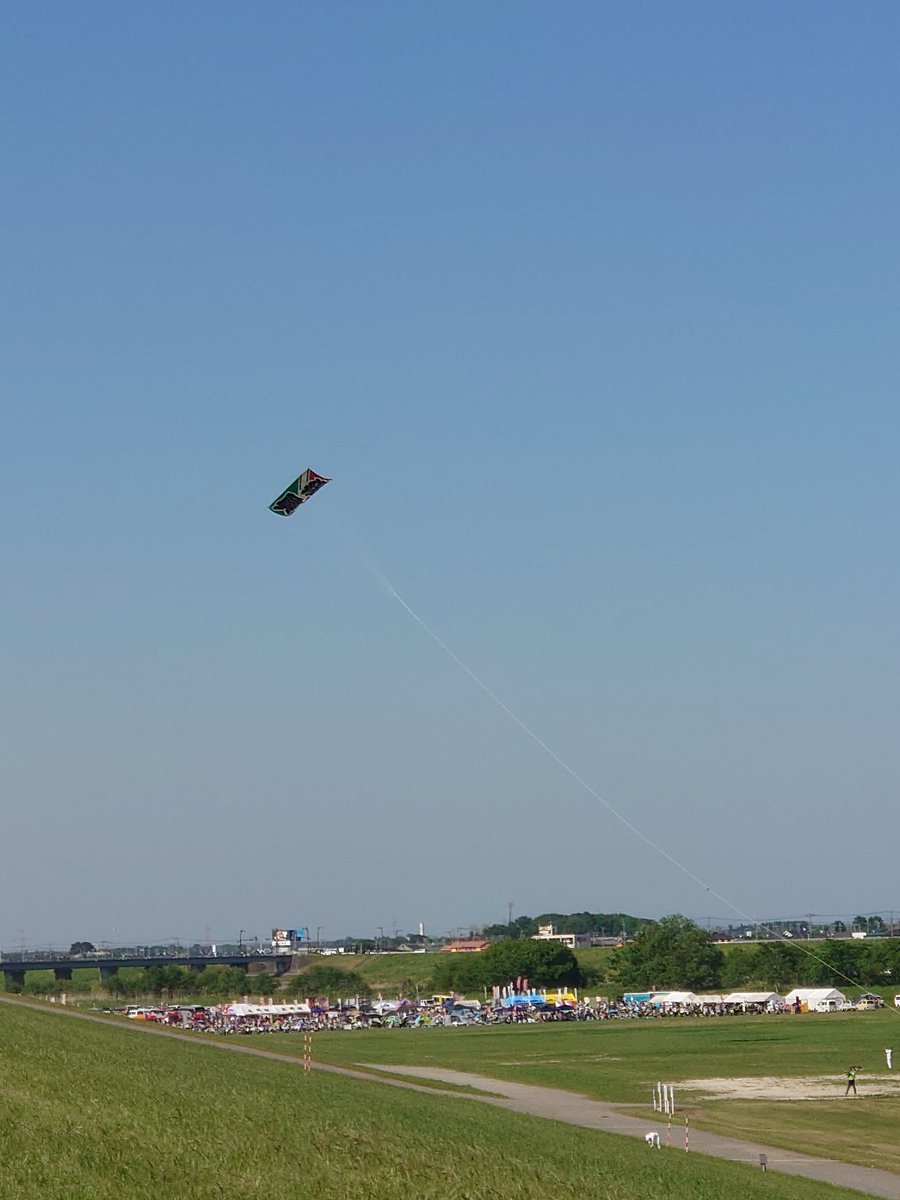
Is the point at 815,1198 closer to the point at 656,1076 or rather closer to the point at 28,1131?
the point at 28,1131

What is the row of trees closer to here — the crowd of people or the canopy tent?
the crowd of people

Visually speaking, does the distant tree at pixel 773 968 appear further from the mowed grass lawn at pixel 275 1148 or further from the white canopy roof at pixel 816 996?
the mowed grass lawn at pixel 275 1148

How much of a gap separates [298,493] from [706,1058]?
52.9m

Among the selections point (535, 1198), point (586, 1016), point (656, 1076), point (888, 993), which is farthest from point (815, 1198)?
point (888, 993)

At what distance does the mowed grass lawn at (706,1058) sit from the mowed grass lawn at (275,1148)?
10.0 metres

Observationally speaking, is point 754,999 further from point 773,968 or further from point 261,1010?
point 261,1010

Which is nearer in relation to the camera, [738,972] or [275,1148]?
[275,1148]

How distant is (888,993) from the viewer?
176 metres

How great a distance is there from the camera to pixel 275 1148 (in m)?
33.9

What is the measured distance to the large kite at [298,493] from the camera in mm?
59188

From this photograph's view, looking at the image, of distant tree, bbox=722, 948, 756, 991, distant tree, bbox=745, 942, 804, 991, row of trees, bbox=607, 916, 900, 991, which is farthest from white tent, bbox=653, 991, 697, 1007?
distant tree, bbox=722, 948, 756, 991

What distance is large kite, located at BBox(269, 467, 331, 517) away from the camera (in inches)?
2330

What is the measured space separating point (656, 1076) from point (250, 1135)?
5235 centimetres

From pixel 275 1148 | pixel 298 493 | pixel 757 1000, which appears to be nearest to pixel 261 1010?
pixel 757 1000
